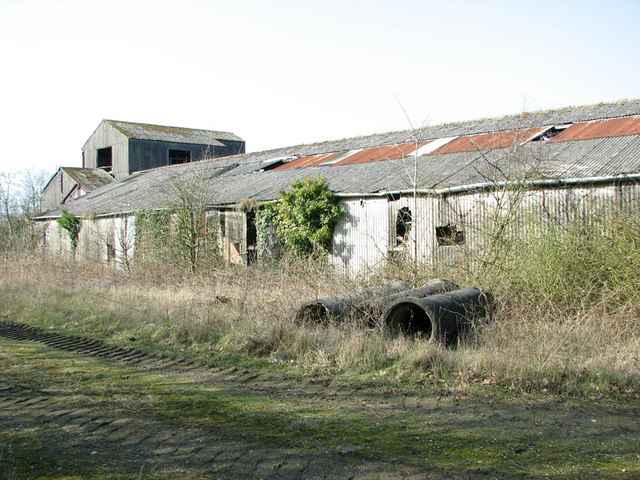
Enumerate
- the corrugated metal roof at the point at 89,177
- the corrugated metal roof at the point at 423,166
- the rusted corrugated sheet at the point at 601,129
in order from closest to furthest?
the corrugated metal roof at the point at 423,166 < the rusted corrugated sheet at the point at 601,129 < the corrugated metal roof at the point at 89,177

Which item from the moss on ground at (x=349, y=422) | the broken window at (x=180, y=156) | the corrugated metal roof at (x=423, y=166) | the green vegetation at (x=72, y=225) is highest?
the broken window at (x=180, y=156)

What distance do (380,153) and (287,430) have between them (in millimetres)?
14478

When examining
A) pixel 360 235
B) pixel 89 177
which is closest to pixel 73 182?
pixel 89 177

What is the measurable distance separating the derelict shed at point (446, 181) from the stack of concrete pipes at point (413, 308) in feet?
6.92

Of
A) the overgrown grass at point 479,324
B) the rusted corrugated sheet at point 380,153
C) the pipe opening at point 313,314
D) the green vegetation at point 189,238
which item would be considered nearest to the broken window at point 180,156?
the rusted corrugated sheet at point 380,153

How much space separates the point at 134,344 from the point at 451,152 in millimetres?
10777

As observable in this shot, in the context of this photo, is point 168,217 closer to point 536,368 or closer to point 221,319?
point 221,319

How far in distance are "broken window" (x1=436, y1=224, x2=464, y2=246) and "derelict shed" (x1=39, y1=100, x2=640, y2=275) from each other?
0.03 meters

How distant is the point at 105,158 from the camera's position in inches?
1655

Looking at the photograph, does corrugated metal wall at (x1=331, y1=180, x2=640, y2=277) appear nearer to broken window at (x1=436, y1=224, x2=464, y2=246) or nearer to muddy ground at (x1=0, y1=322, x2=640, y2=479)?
broken window at (x1=436, y1=224, x2=464, y2=246)

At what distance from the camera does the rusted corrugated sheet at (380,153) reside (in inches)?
675

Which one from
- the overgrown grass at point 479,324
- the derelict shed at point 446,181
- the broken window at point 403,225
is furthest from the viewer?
the broken window at point 403,225

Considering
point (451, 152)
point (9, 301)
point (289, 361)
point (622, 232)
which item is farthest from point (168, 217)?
point (622, 232)

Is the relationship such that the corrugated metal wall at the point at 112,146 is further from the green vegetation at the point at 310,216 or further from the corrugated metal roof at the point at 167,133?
the green vegetation at the point at 310,216
